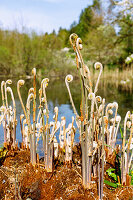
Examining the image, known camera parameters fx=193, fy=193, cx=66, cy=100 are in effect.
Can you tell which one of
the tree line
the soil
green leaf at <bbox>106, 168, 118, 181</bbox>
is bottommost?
green leaf at <bbox>106, 168, 118, 181</bbox>

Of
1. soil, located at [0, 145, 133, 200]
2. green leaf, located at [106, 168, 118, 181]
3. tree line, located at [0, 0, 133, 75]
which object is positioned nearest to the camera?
soil, located at [0, 145, 133, 200]

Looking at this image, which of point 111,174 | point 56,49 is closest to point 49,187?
point 111,174

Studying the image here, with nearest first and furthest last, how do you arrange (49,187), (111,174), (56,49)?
(49,187), (111,174), (56,49)

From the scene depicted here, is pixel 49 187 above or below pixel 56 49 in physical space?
below

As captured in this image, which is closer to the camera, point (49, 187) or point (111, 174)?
point (49, 187)

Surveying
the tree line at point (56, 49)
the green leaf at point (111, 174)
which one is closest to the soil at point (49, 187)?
the green leaf at point (111, 174)

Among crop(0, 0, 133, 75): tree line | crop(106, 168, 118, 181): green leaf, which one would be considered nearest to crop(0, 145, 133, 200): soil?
crop(106, 168, 118, 181): green leaf

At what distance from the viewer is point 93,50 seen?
15984mm

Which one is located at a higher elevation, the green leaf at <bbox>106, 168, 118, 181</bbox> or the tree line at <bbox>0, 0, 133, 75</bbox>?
the tree line at <bbox>0, 0, 133, 75</bbox>

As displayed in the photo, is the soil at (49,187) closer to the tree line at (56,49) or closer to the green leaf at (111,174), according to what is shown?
the green leaf at (111,174)

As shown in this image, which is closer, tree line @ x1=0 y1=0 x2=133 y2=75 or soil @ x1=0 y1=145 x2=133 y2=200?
soil @ x1=0 y1=145 x2=133 y2=200

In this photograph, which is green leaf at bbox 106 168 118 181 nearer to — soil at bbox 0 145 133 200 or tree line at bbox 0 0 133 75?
soil at bbox 0 145 133 200

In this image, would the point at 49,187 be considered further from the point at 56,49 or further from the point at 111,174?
the point at 56,49

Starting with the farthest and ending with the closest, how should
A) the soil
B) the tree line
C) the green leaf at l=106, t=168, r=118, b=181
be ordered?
the tree line
the green leaf at l=106, t=168, r=118, b=181
the soil
